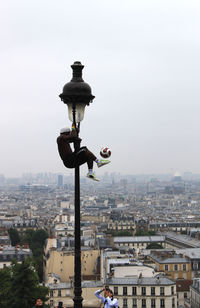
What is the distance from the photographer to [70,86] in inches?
297

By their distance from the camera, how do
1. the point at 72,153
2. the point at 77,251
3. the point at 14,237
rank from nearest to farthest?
A: the point at 77,251, the point at 72,153, the point at 14,237

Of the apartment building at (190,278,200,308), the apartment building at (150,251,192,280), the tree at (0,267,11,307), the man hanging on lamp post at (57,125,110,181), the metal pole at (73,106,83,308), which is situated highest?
the man hanging on lamp post at (57,125,110,181)

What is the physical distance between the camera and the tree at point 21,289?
25.9 meters

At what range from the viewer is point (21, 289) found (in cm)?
2658

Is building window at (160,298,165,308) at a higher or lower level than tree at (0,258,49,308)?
lower

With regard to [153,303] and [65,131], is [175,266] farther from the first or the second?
[65,131]

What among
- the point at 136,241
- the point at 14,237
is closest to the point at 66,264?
the point at 136,241

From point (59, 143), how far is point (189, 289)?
36.9 meters

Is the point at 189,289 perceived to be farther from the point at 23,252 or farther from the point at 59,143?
the point at 59,143

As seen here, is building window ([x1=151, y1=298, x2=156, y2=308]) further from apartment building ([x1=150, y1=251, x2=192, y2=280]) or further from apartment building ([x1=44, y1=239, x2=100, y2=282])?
apartment building ([x1=44, y1=239, x2=100, y2=282])

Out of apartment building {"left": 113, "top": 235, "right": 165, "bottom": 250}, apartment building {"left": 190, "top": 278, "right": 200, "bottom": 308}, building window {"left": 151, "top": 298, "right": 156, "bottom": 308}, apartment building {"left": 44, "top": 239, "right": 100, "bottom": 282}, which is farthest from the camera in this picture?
apartment building {"left": 113, "top": 235, "right": 165, "bottom": 250}

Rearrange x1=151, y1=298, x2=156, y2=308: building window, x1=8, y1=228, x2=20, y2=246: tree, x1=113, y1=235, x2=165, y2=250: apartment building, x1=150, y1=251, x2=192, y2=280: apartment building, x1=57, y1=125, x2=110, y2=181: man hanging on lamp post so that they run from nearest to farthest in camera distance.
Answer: x1=57, y1=125, x2=110, y2=181: man hanging on lamp post → x1=151, y1=298, x2=156, y2=308: building window → x1=150, y1=251, x2=192, y2=280: apartment building → x1=113, y1=235, x2=165, y2=250: apartment building → x1=8, y1=228, x2=20, y2=246: tree

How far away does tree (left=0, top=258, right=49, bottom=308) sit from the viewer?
25922mm

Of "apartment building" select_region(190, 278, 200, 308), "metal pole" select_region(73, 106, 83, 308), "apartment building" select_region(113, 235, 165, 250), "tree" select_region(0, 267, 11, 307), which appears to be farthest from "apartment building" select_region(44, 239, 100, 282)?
"metal pole" select_region(73, 106, 83, 308)
